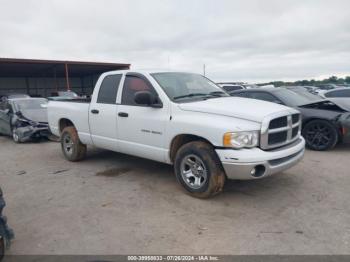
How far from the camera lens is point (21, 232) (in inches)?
139

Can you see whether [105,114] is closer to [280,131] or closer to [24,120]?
[280,131]

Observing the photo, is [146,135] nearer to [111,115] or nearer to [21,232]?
[111,115]

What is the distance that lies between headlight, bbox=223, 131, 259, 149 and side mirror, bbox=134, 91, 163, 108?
1300 millimetres

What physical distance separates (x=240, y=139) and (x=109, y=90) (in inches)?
115

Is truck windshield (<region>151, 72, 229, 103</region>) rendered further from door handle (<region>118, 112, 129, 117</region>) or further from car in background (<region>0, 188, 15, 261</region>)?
car in background (<region>0, 188, 15, 261</region>)

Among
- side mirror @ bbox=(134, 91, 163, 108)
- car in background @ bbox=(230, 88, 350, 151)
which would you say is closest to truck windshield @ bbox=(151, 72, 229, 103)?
side mirror @ bbox=(134, 91, 163, 108)

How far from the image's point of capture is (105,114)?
A: 18.2 feet

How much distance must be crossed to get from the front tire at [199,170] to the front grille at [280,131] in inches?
27.8

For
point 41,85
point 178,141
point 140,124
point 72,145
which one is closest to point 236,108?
point 178,141

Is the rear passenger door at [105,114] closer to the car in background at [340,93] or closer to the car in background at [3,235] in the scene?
the car in background at [3,235]

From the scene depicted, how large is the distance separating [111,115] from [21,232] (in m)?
2.53

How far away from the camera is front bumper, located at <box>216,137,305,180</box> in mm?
3785

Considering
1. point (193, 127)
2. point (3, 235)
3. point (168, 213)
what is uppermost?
point (193, 127)

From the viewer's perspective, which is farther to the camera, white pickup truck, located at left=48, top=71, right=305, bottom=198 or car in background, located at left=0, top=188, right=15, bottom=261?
white pickup truck, located at left=48, top=71, right=305, bottom=198
